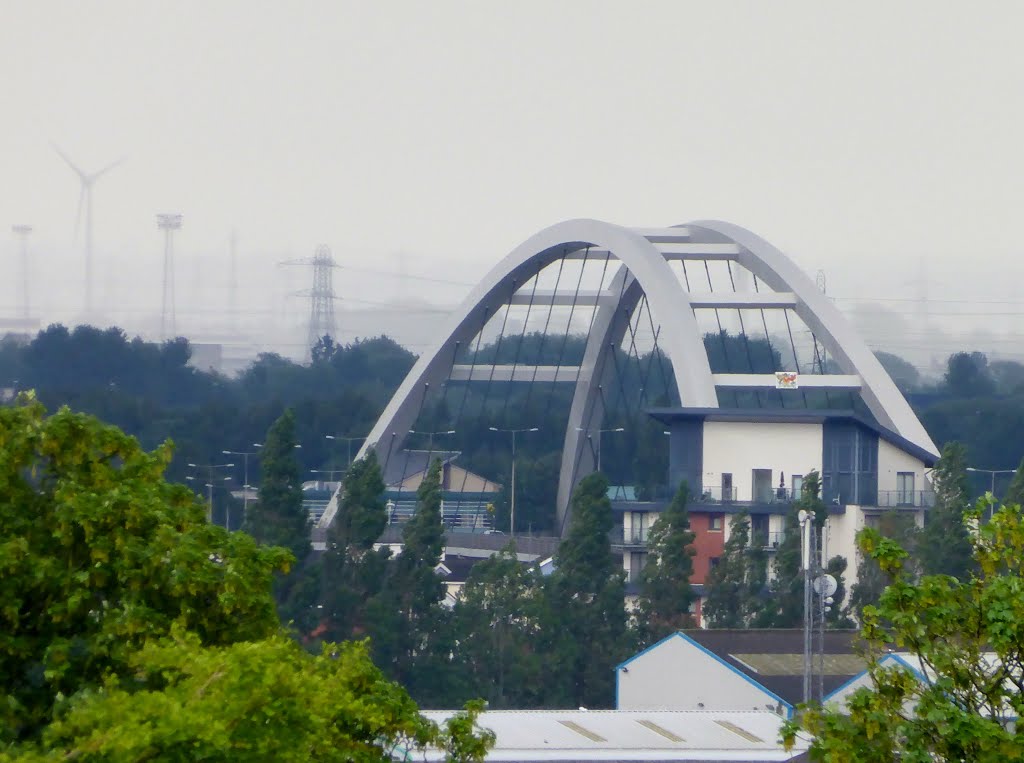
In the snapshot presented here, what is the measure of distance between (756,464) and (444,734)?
37516 mm

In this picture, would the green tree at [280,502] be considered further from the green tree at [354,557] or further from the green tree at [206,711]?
the green tree at [206,711]

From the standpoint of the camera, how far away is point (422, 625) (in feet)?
131

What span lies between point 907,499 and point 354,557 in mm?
16071

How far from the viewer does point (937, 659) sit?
11008 mm

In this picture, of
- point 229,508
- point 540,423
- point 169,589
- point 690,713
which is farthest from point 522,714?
point 540,423

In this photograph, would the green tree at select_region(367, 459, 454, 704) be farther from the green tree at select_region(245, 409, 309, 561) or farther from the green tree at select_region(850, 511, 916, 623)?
the green tree at select_region(850, 511, 916, 623)

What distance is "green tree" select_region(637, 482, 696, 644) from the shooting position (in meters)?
40.4

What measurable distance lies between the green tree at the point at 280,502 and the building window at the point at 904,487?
1657 cm

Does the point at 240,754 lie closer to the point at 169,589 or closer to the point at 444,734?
Result: the point at 169,589

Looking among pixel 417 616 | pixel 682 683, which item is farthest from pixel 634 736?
pixel 417 616

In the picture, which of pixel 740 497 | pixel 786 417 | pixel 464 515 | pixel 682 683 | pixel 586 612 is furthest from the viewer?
pixel 464 515

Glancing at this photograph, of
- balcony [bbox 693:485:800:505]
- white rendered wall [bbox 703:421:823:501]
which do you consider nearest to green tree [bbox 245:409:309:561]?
balcony [bbox 693:485:800:505]

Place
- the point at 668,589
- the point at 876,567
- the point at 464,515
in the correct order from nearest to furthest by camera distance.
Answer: the point at 668,589 → the point at 876,567 → the point at 464,515

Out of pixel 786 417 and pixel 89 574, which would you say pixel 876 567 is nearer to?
pixel 786 417
